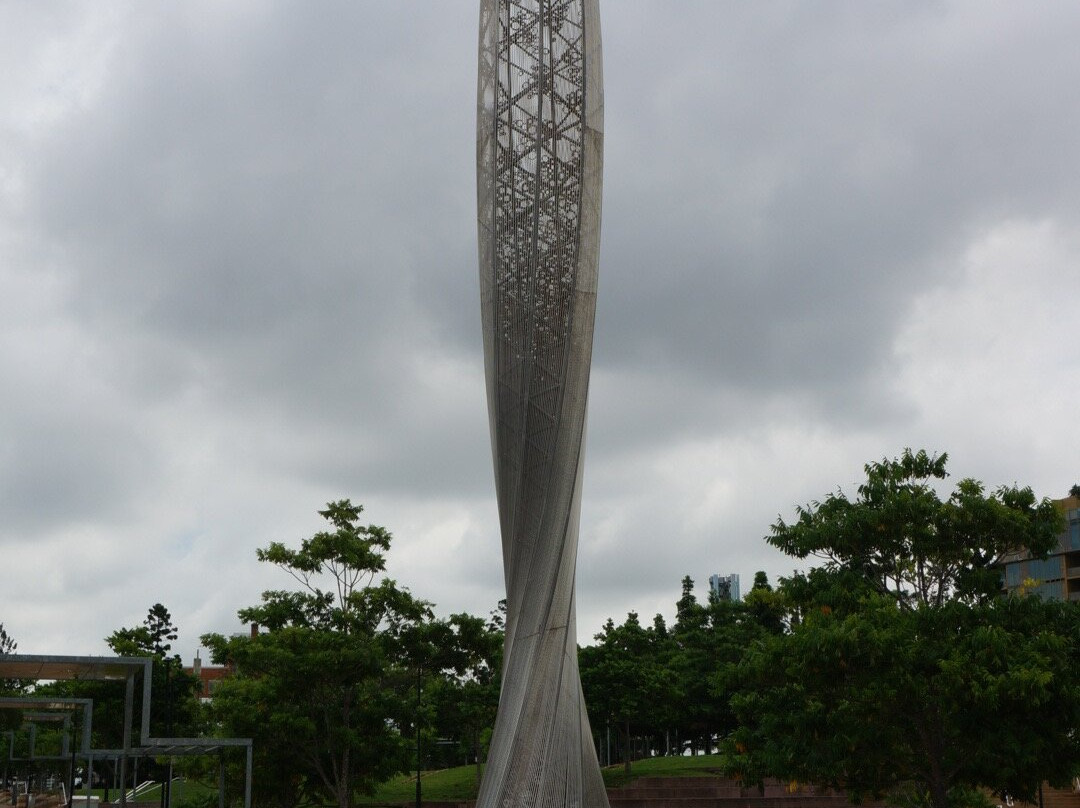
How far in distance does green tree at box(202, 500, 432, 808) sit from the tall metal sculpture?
9.02m

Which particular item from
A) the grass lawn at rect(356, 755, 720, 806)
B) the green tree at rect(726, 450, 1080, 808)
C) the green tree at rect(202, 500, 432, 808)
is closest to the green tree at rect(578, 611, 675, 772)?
the grass lawn at rect(356, 755, 720, 806)

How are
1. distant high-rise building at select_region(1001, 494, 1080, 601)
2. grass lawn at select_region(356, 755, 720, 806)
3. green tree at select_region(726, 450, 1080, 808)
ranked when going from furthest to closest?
distant high-rise building at select_region(1001, 494, 1080, 601), grass lawn at select_region(356, 755, 720, 806), green tree at select_region(726, 450, 1080, 808)

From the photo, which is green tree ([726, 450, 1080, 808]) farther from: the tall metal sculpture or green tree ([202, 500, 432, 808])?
green tree ([202, 500, 432, 808])

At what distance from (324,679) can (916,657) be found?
1579 centimetres

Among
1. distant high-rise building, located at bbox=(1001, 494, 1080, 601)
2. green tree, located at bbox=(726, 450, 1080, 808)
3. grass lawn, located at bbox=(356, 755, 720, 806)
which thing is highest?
distant high-rise building, located at bbox=(1001, 494, 1080, 601)

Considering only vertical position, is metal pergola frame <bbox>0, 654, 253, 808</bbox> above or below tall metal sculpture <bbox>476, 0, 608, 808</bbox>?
below

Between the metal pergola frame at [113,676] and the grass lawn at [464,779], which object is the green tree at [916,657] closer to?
the metal pergola frame at [113,676]

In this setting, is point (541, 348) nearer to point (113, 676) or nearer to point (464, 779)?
point (113, 676)

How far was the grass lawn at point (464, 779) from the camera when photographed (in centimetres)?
3609

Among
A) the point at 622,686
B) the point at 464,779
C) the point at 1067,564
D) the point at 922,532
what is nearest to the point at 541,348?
the point at 922,532

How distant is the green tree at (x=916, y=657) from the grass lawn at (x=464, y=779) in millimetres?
17127

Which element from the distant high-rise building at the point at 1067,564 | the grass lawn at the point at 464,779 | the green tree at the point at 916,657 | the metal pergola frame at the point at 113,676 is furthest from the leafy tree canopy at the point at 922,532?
the distant high-rise building at the point at 1067,564

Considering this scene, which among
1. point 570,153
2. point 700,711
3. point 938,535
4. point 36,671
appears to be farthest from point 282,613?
point 700,711

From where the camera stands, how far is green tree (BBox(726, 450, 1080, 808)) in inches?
690
